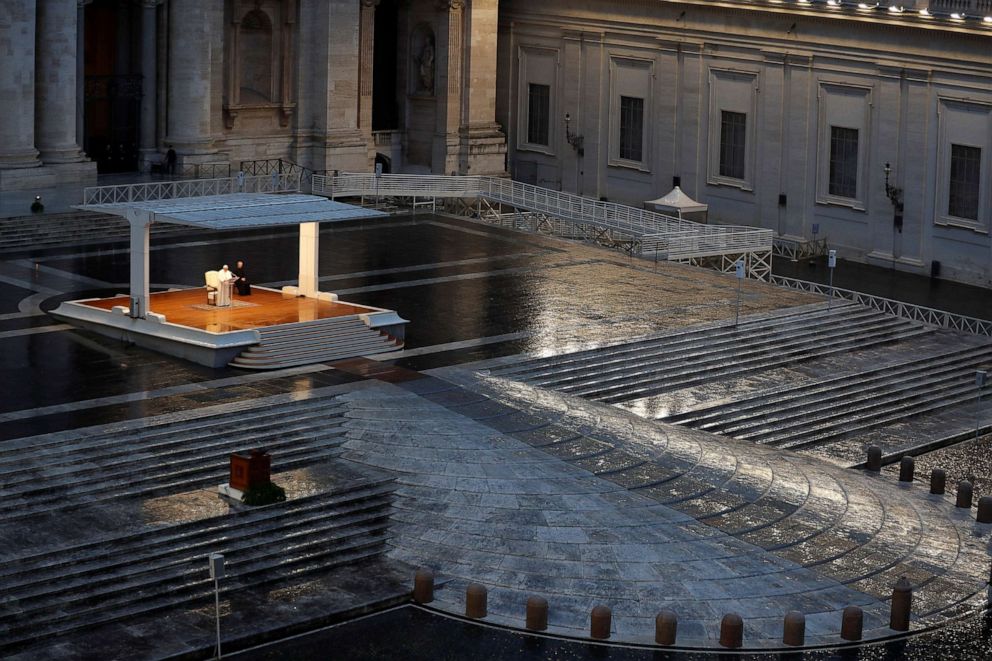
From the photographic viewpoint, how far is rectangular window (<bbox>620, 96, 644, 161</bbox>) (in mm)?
72938

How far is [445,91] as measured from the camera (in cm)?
7425

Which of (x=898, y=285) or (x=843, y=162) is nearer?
(x=898, y=285)

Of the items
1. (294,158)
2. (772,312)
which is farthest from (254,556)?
(294,158)

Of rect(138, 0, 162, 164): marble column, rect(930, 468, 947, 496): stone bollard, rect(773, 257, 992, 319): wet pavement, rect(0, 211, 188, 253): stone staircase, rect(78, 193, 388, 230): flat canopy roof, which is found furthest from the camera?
rect(138, 0, 162, 164): marble column

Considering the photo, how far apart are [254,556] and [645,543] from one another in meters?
7.30

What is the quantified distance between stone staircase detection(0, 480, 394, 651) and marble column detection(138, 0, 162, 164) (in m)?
35.0

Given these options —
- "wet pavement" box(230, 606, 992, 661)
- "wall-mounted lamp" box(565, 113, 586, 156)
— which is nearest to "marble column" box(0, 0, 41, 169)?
"wall-mounted lamp" box(565, 113, 586, 156)

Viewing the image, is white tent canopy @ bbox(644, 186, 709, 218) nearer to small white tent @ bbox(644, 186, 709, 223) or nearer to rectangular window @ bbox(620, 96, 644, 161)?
small white tent @ bbox(644, 186, 709, 223)

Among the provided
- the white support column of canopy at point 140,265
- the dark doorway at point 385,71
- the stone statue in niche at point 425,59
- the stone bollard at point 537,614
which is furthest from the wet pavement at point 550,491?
the dark doorway at point 385,71

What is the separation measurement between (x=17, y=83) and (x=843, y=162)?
91.4 ft

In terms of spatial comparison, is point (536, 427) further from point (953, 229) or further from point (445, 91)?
point (445, 91)

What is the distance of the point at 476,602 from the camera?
106ft

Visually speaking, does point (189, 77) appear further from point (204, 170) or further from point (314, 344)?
point (314, 344)

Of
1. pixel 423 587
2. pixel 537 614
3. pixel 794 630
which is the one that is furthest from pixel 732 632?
pixel 423 587
